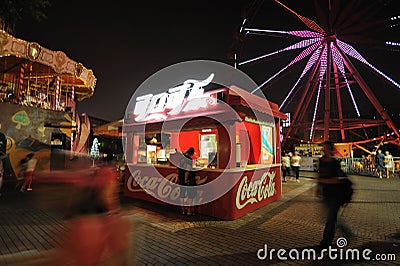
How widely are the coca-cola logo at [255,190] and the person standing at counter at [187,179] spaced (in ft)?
4.09

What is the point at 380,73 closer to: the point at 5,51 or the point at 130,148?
the point at 130,148

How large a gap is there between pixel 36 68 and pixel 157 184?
1373cm

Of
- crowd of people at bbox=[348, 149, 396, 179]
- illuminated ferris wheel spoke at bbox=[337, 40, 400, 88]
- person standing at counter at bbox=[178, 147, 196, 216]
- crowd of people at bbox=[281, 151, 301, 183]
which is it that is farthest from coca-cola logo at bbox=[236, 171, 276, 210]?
illuminated ferris wheel spoke at bbox=[337, 40, 400, 88]

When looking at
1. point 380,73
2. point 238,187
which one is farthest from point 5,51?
point 380,73

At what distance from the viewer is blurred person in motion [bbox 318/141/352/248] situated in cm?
404

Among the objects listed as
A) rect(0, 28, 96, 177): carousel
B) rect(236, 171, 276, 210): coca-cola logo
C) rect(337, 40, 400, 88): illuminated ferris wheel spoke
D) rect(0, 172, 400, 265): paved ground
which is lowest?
rect(0, 172, 400, 265): paved ground

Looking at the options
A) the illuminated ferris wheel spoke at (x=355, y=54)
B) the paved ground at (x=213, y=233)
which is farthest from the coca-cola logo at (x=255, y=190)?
the illuminated ferris wheel spoke at (x=355, y=54)

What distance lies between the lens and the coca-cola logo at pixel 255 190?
6.17 m

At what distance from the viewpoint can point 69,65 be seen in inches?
571

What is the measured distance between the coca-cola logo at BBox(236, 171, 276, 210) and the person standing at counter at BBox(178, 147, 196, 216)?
1.25m

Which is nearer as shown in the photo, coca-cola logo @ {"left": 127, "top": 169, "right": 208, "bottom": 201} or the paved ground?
the paved ground

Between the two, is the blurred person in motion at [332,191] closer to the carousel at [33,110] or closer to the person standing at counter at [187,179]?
the person standing at counter at [187,179]

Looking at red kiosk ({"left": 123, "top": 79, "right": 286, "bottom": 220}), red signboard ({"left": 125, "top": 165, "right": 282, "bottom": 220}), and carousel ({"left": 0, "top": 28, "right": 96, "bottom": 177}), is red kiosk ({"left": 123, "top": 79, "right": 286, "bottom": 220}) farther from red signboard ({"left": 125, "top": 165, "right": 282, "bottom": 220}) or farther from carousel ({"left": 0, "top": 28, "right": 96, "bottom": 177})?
carousel ({"left": 0, "top": 28, "right": 96, "bottom": 177})

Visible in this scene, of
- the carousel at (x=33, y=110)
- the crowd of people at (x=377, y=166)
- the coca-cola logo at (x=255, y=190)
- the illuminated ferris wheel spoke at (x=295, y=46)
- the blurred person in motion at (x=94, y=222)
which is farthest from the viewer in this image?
the illuminated ferris wheel spoke at (x=295, y=46)
